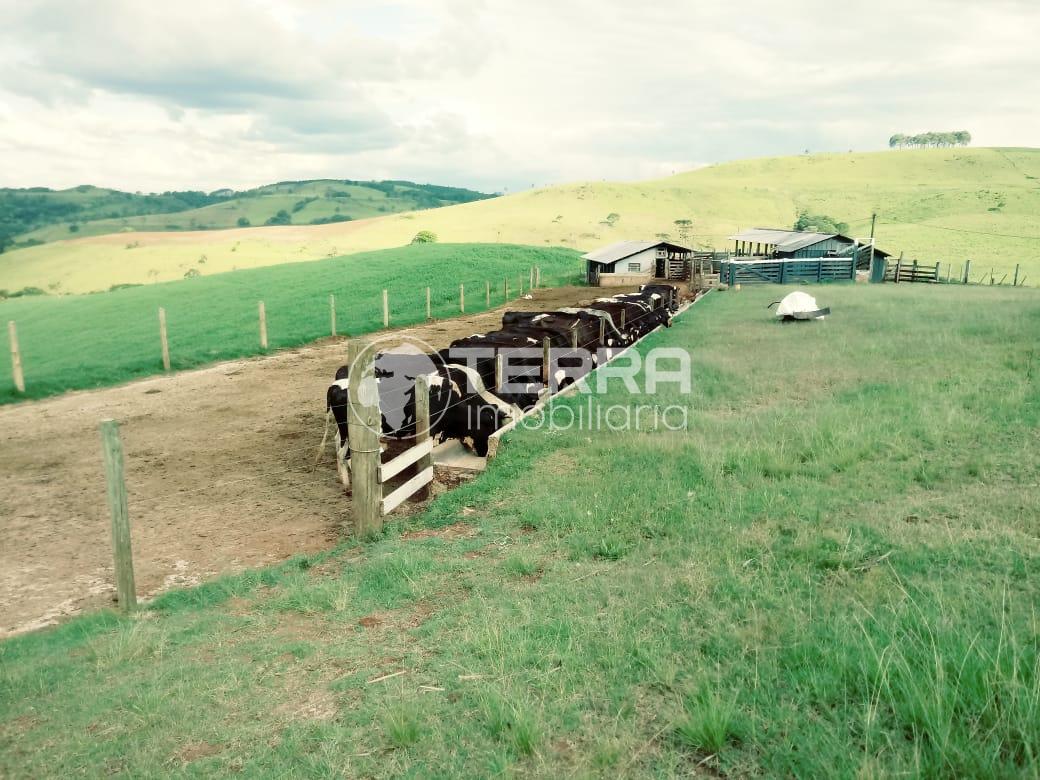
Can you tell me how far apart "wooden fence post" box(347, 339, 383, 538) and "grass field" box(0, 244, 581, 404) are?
41.5ft

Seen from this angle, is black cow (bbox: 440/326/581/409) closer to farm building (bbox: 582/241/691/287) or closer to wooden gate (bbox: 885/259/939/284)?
farm building (bbox: 582/241/691/287)

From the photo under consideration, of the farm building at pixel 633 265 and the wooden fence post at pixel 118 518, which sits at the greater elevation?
the farm building at pixel 633 265

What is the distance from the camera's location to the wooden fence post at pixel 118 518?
5531mm

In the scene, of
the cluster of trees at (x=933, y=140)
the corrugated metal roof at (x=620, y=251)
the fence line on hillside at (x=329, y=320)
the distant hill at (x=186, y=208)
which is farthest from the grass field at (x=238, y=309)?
the cluster of trees at (x=933, y=140)

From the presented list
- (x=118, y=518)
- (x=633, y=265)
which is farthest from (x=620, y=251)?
(x=118, y=518)

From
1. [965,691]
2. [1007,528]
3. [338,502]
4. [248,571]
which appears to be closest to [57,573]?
[248,571]

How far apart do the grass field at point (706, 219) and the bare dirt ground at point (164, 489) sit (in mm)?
52785

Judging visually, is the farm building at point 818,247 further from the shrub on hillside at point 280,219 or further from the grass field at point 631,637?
the shrub on hillside at point 280,219

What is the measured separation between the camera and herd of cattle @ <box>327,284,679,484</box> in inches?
354

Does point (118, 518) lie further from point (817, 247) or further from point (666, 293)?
point (817, 247)

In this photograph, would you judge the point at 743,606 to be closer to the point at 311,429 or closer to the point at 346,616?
the point at 346,616

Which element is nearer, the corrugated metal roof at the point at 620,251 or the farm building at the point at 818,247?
the farm building at the point at 818,247

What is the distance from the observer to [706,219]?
9206 centimetres

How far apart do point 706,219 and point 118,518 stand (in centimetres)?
9500
